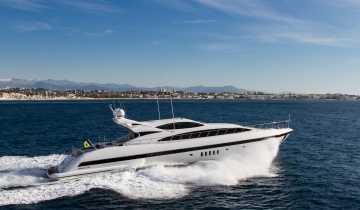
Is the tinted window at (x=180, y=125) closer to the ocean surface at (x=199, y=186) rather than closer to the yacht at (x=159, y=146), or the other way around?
the yacht at (x=159, y=146)

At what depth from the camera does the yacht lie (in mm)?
19250

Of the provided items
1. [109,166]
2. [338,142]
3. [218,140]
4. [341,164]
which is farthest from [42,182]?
[338,142]

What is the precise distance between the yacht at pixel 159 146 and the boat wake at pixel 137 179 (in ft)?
1.56

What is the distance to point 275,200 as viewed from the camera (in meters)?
17.1

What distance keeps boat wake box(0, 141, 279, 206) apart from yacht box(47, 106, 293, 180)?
1.56ft

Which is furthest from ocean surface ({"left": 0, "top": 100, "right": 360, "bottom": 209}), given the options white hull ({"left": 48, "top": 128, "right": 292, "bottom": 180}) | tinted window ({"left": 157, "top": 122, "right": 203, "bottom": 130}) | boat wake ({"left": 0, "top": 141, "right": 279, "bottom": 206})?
tinted window ({"left": 157, "top": 122, "right": 203, "bottom": 130})

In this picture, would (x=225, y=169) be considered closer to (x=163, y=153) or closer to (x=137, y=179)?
(x=163, y=153)

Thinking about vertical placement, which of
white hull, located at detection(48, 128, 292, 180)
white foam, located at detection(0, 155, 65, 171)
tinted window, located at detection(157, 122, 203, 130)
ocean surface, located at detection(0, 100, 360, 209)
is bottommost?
ocean surface, located at detection(0, 100, 360, 209)

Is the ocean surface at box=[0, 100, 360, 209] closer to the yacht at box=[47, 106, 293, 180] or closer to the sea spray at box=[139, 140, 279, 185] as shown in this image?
the sea spray at box=[139, 140, 279, 185]

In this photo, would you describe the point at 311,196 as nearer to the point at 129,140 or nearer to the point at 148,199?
the point at 148,199

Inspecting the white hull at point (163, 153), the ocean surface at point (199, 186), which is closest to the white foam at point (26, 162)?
the ocean surface at point (199, 186)

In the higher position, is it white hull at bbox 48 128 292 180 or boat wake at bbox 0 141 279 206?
white hull at bbox 48 128 292 180

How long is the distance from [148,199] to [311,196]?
8844 millimetres

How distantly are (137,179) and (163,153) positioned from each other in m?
2.70
